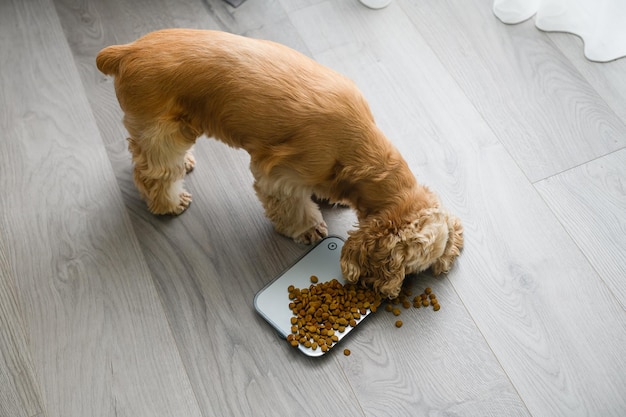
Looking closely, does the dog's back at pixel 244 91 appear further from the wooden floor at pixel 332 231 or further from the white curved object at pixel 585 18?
the white curved object at pixel 585 18

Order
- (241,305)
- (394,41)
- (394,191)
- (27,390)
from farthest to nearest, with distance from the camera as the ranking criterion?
(394,41), (241,305), (27,390), (394,191)

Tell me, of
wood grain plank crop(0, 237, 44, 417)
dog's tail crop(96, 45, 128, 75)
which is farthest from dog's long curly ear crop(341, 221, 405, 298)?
wood grain plank crop(0, 237, 44, 417)

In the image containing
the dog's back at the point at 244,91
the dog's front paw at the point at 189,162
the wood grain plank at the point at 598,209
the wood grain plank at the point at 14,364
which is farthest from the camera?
the dog's front paw at the point at 189,162

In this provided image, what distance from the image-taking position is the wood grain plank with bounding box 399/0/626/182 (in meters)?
2.43

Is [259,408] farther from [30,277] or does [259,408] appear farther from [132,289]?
[30,277]

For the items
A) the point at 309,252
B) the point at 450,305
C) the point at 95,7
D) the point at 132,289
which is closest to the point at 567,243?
the point at 450,305

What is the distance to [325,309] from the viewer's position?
6.77ft

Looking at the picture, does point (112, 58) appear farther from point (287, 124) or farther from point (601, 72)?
point (601, 72)

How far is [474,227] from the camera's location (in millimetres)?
2268

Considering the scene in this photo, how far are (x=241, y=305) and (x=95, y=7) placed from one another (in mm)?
1547

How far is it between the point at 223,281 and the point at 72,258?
0.54 meters

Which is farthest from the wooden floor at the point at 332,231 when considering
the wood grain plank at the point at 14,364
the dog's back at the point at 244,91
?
the dog's back at the point at 244,91

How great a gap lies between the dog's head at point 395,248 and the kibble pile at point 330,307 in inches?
Result: 2.2

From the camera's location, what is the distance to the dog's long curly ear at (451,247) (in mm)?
2039
